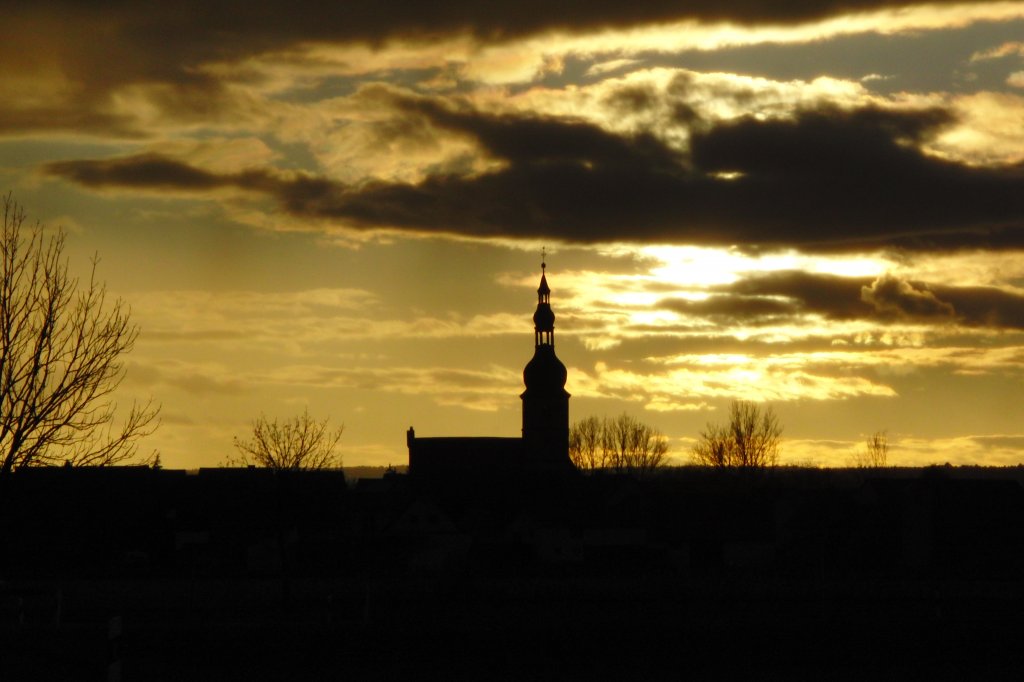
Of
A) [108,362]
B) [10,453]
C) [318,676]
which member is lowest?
[318,676]

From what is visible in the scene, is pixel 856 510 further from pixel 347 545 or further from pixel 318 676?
pixel 318 676

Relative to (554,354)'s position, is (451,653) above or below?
below

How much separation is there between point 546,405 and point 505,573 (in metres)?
52.8

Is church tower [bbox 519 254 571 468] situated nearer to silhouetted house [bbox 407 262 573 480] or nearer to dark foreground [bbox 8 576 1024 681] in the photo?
silhouetted house [bbox 407 262 573 480]

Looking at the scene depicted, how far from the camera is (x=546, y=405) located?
130500mm

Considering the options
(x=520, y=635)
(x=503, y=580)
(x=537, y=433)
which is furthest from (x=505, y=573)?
(x=537, y=433)

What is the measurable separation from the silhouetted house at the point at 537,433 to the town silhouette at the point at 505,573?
22cm

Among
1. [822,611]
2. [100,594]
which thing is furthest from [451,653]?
[100,594]

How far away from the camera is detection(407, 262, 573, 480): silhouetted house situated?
129 metres

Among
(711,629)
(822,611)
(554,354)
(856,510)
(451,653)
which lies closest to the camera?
(451,653)

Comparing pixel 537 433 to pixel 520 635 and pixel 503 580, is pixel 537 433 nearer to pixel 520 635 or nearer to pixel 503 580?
pixel 503 580

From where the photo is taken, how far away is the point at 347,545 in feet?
262

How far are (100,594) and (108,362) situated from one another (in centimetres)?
3980

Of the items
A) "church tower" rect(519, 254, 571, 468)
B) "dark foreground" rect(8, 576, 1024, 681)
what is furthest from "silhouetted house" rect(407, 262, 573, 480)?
"dark foreground" rect(8, 576, 1024, 681)
